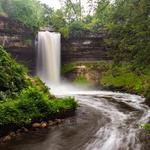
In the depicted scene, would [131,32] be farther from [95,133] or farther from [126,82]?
[126,82]

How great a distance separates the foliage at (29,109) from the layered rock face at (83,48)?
2628 cm

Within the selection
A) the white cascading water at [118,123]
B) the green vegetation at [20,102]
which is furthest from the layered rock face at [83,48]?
the green vegetation at [20,102]

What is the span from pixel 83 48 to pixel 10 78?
1029 inches

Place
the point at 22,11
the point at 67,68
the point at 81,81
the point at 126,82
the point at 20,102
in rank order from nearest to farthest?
the point at 20,102
the point at 126,82
the point at 22,11
the point at 81,81
the point at 67,68

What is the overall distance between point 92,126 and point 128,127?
68.7 inches

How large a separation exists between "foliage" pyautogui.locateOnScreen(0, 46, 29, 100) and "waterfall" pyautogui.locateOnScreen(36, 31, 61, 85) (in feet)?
69.2

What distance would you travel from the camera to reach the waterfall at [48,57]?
140 ft

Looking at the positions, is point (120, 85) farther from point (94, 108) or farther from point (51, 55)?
point (94, 108)

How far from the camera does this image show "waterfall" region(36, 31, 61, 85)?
42812 millimetres

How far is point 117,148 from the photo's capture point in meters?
13.1

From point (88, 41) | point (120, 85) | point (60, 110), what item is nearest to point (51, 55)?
point (88, 41)

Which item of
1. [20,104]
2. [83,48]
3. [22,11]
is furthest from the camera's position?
[83,48]

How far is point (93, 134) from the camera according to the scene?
50.4 ft

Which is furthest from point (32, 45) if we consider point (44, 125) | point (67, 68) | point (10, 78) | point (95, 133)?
point (95, 133)
